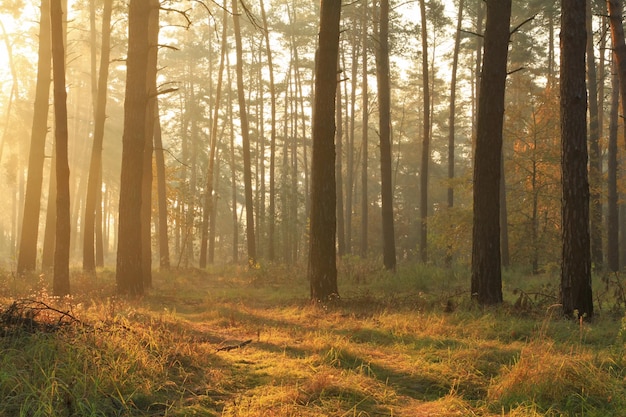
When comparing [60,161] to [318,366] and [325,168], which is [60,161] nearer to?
[325,168]

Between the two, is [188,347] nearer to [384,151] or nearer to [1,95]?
[384,151]

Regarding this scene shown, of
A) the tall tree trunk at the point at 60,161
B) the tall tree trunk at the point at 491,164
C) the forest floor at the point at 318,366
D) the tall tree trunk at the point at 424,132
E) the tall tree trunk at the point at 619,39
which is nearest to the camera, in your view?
the forest floor at the point at 318,366

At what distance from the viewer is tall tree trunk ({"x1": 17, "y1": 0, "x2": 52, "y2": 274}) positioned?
17156 millimetres

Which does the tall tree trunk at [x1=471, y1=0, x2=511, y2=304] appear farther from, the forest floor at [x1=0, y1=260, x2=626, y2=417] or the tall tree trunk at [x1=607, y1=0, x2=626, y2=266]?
the tall tree trunk at [x1=607, y1=0, x2=626, y2=266]

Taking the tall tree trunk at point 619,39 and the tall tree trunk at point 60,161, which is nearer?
the tall tree trunk at point 60,161

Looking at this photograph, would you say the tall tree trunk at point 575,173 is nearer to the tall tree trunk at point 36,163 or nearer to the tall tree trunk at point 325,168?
the tall tree trunk at point 325,168

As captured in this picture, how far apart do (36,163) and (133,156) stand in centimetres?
807

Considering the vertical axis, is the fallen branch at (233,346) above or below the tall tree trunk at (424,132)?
below

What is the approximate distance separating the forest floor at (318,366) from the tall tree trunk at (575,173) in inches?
19.3

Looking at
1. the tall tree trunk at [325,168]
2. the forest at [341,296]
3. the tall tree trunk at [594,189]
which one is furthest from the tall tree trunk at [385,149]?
the tall tree trunk at [325,168]

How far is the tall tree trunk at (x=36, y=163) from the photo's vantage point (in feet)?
56.3

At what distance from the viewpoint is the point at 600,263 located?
18.9 m

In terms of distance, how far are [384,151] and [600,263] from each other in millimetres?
8943

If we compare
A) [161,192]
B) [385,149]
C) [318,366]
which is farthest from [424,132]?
[318,366]
